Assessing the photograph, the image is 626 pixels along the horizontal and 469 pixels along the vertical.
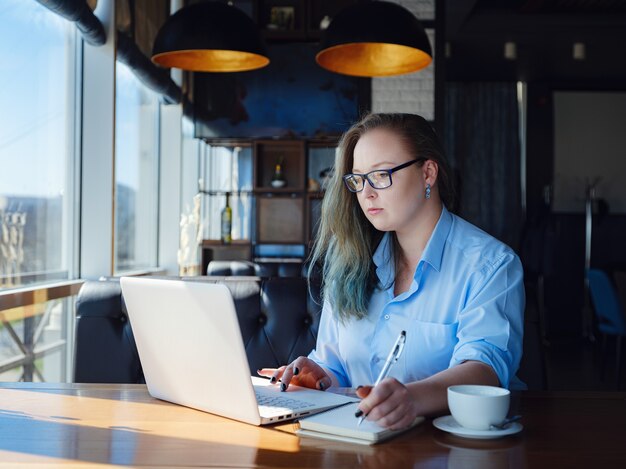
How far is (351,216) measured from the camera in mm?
1920

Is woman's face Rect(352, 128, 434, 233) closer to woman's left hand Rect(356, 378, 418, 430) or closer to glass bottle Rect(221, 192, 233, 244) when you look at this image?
woman's left hand Rect(356, 378, 418, 430)

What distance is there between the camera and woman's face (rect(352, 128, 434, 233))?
5.56 feet

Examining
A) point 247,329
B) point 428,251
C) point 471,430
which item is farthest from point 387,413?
point 247,329

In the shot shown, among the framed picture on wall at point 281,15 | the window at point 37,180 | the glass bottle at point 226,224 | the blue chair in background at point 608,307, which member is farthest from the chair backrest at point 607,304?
the window at point 37,180

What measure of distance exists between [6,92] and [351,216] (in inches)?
81.8

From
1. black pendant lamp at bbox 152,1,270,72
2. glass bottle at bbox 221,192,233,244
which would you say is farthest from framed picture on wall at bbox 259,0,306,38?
black pendant lamp at bbox 152,1,270,72

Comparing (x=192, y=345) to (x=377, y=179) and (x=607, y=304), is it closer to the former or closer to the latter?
(x=377, y=179)

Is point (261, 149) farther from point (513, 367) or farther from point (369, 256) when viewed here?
point (513, 367)

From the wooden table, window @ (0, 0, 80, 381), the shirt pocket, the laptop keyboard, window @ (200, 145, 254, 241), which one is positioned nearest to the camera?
the wooden table

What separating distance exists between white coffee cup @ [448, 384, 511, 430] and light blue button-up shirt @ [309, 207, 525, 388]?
0.80ft

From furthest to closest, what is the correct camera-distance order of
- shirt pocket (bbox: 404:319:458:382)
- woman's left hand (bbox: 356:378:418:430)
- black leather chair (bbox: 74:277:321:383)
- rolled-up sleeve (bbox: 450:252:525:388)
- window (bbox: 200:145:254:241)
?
window (bbox: 200:145:254:241) < black leather chair (bbox: 74:277:321:383) < shirt pocket (bbox: 404:319:458:382) < rolled-up sleeve (bbox: 450:252:525:388) < woman's left hand (bbox: 356:378:418:430)

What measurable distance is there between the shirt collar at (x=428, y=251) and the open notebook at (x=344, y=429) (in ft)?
1.72

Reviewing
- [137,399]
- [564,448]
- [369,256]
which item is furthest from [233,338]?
[369,256]

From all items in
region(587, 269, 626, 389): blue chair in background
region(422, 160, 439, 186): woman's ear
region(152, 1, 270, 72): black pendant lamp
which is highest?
region(152, 1, 270, 72): black pendant lamp
